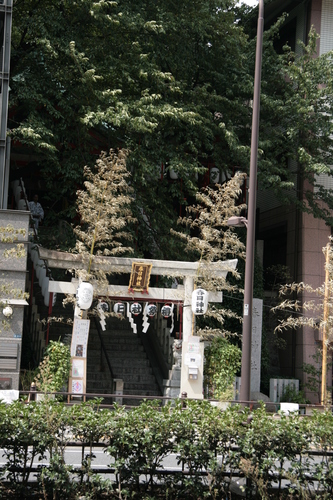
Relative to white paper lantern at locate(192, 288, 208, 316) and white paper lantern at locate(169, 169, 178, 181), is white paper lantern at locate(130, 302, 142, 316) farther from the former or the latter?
white paper lantern at locate(169, 169, 178, 181)

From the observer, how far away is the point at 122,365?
77.0ft

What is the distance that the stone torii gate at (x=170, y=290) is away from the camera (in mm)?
19766

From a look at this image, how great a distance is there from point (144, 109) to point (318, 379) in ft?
38.7

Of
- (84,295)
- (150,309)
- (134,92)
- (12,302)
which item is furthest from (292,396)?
(134,92)

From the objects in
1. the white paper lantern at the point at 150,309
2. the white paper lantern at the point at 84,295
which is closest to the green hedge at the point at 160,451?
the white paper lantern at the point at 84,295

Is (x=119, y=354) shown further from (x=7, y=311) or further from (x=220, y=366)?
(x=7, y=311)

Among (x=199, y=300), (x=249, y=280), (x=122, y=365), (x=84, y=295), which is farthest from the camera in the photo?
(x=122, y=365)

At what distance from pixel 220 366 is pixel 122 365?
12.6 feet

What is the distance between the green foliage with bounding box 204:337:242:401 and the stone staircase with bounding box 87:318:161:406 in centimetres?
222

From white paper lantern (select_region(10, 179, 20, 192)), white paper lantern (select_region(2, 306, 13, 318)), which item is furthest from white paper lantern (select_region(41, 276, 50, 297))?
white paper lantern (select_region(10, 179, 20, 192))

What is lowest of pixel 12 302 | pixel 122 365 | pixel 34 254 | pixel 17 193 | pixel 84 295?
pixel 122 365

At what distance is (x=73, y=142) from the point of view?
24.3 metres

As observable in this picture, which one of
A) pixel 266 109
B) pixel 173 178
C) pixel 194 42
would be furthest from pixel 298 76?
pixel 173 178

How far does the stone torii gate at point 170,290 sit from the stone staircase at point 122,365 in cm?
244
